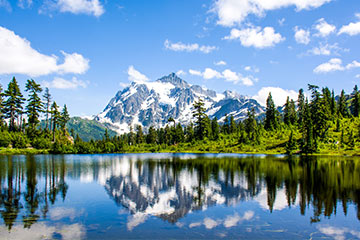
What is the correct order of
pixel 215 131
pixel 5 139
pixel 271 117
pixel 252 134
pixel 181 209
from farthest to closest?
pixel 215 131, pixel 271 117, pixel 252 134, pixel 5 139, pixel 181 209

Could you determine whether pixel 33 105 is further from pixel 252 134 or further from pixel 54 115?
pixel 252 134

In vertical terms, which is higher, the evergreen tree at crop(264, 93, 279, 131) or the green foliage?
the evergreen tree at crop(264, 93, 279, 131)

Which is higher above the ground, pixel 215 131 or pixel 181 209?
pixel 215 131

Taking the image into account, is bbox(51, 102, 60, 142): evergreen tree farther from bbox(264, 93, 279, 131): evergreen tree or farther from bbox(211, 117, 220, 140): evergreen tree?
bbox(264, 93, 279, 131): evergreen tree

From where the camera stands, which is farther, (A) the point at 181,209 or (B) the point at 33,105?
(B) the point at 33,105

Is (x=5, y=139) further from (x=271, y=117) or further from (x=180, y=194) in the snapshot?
(x=271, y=117)

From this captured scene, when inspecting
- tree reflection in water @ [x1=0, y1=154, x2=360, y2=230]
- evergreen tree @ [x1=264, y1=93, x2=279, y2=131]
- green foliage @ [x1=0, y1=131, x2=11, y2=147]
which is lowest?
tree reflection in water @ [x1=0, y1=154, x2=360, y2=230]

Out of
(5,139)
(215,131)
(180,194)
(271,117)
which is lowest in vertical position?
(180,194)

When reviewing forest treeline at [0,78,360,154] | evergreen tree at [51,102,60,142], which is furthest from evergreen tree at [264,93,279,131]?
evergreen tree at [51,102,60,142]

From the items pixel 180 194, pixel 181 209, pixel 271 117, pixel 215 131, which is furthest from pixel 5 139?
pixel 271 117

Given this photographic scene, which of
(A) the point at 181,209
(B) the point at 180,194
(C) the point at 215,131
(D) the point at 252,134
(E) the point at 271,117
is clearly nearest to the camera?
(A) the point at 181,209

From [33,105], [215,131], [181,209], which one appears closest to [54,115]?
[33,105]

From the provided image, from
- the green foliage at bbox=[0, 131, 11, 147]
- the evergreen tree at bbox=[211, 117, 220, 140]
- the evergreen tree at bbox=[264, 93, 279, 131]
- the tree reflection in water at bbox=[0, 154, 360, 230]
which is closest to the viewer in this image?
the tree reflection in water at bbox=[0, 154, 360, 230]

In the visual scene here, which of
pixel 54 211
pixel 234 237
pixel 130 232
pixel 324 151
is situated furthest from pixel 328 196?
pixel 324 151
